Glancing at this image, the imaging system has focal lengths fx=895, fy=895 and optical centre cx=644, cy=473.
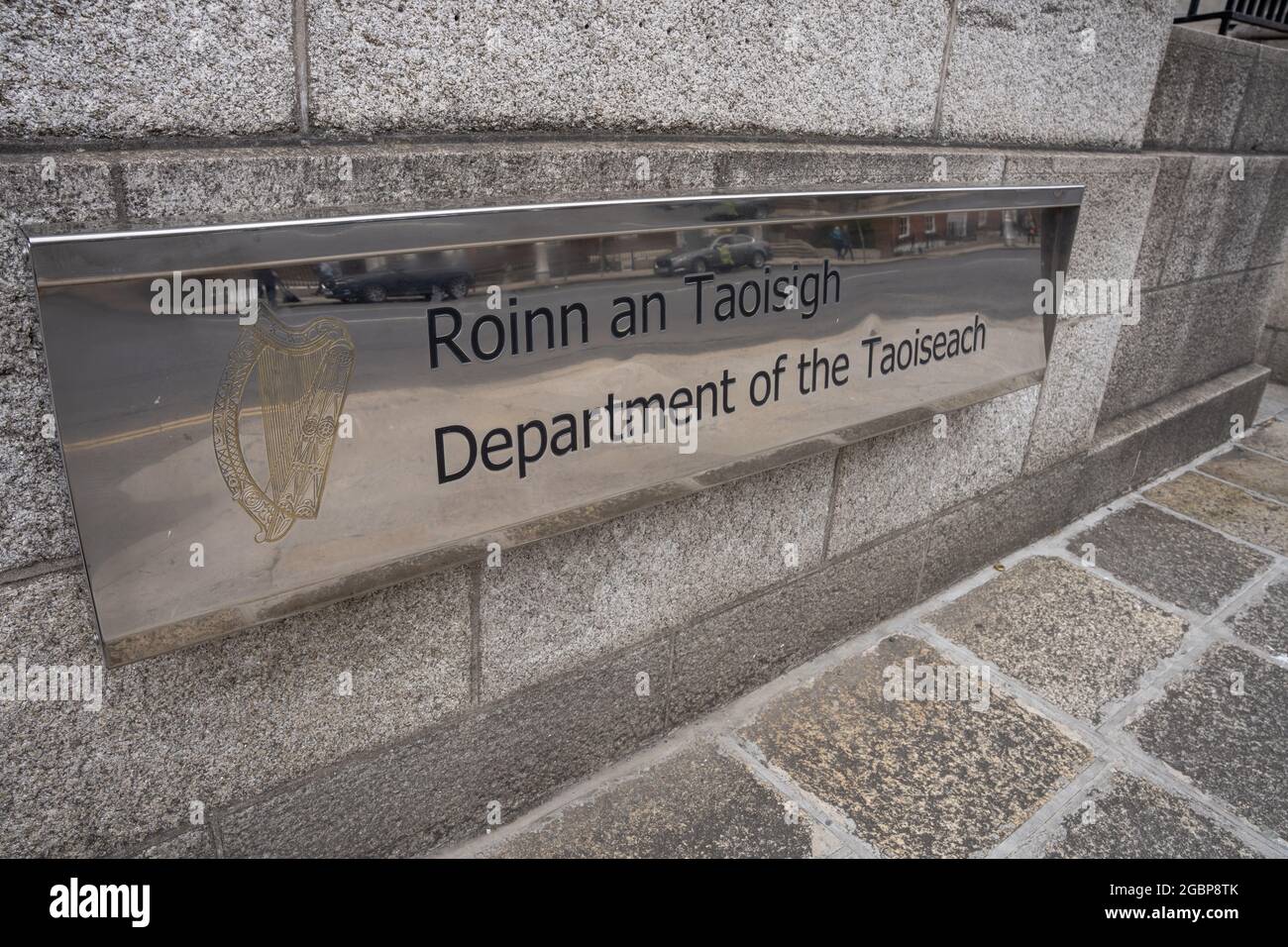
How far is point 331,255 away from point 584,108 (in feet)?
2.72

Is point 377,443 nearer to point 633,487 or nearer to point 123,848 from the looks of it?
point 633,487

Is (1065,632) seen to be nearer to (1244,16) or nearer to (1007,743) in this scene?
(1007,743)

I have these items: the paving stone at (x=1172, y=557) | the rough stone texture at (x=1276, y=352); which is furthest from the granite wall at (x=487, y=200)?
the rough stone texture at (x=1276, y=352)

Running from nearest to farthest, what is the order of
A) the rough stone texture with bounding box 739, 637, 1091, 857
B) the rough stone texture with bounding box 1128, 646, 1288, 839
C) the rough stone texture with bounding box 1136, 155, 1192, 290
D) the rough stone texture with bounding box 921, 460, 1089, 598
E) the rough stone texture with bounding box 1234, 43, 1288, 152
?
the rough stone texture with bounding box 739, 637, 1091, 857
the rough stone texture with bounding box 1128, 646, 1288, 839
the rough stone texture with bounding box 921, 460, 1089, 598
the rough stone texture with bounding box 1136, 155, 1192, 290
the rough stone texture with bounding box 1234, 43, 1288, 152

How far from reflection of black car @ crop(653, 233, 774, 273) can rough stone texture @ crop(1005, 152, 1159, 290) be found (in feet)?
5.28

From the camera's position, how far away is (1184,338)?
4996mm

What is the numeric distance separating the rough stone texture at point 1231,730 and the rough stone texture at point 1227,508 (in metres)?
1.33

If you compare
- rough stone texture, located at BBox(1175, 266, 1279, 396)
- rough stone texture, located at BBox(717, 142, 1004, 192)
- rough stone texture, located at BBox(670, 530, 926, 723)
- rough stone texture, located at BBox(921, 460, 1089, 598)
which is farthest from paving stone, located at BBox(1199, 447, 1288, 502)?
rough stone texture, located at BBox(717, 142, 1004, 192)

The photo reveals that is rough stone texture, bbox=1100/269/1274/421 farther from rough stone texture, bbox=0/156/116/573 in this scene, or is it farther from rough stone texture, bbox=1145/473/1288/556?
rough stone texture, bbox=0/156/116/573

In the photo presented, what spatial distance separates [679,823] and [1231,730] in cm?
204

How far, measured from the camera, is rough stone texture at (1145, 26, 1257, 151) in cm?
404

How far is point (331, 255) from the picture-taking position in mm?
Result: 1681

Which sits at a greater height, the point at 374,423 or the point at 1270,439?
the point at 374,423

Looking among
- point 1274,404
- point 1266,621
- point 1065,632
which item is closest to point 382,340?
point 1065,632
